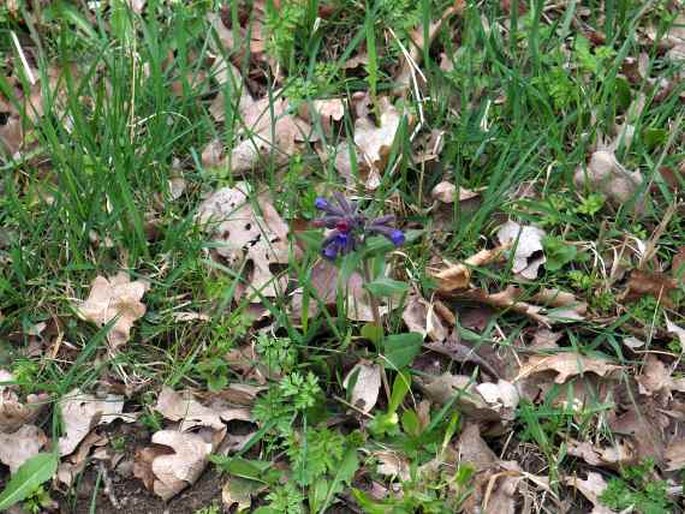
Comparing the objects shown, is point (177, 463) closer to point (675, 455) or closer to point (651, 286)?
point (675, 455)

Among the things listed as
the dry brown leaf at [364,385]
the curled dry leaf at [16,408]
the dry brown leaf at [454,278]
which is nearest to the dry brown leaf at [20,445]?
the curled dry leaf at [16,408]

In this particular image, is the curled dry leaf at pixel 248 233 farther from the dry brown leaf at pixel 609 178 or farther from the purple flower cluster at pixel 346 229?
the dry brown leaf at pixel 609 178

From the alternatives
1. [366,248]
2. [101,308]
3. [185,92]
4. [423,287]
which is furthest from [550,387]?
[185,92]

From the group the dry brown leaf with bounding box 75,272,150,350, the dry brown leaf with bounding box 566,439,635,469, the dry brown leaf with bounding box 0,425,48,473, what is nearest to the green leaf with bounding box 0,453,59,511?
the dry brown leaf with bounding box 0,425,48,473

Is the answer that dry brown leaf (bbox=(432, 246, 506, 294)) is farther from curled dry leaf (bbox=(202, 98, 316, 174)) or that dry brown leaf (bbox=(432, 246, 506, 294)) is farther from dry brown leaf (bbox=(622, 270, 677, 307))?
curled dry leaf (bbox=(202, 98, 316, 174))

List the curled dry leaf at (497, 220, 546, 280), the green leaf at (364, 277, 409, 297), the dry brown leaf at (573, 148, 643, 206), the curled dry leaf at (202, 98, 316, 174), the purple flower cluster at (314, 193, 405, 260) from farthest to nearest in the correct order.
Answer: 1. the curled dry leaf at (202, 98, 316, 174)
2. the dry brown leaf at (573, 148, 643, 206)
3. the curled dry leaf at (497, 220, 546, 280)
4. the green leaf at (364, 277, 409, 297)
5. the purple flower cluster at (314, 193, 405, 260)
